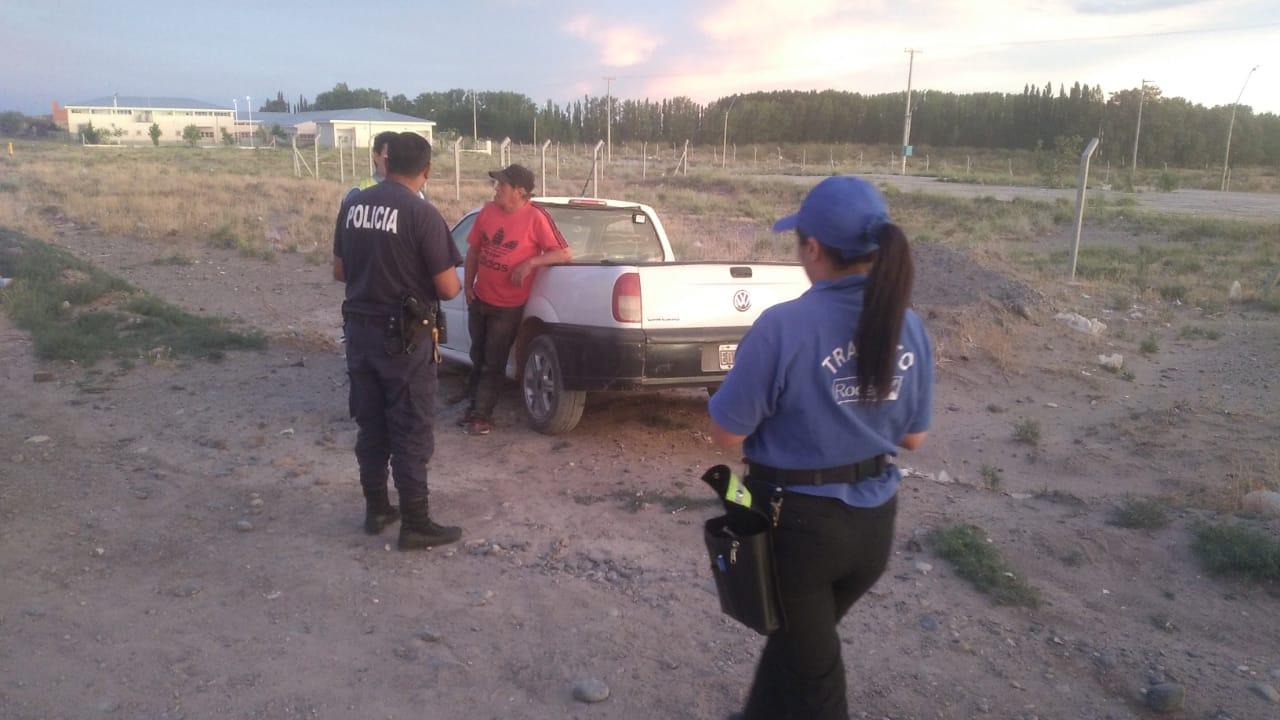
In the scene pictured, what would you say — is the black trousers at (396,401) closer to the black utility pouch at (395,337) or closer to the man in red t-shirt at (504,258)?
the black utility pouch at (395,337)

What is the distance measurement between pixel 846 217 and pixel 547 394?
4.47 m

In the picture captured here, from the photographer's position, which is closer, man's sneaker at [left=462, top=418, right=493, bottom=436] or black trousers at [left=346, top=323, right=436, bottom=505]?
black trousers at [left=346, top=323, right=436, bottom=505]

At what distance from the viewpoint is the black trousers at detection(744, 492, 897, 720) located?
91.8 inches

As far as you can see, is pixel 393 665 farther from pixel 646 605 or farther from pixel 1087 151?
pixel 1087 151

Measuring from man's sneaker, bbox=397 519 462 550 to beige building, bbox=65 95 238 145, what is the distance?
91.7 m

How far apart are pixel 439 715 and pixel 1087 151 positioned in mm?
12433

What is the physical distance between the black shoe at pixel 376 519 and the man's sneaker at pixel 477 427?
187 cm

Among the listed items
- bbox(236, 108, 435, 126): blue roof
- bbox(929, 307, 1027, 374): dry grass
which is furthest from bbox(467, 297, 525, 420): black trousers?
bbox(236, 108, 435, 126): blue roof

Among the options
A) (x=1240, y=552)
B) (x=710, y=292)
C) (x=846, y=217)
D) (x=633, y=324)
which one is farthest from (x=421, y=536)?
(x=1240, y=552)

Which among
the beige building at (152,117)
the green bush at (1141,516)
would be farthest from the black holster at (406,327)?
the beige building at (152,117)

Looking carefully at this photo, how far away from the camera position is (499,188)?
6.30 metres

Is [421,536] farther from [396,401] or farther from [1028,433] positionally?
[1028,433]

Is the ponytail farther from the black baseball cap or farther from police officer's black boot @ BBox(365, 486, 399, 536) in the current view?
the black baseball cap

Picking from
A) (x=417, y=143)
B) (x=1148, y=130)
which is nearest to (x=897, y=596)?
(x=417, y=143)
